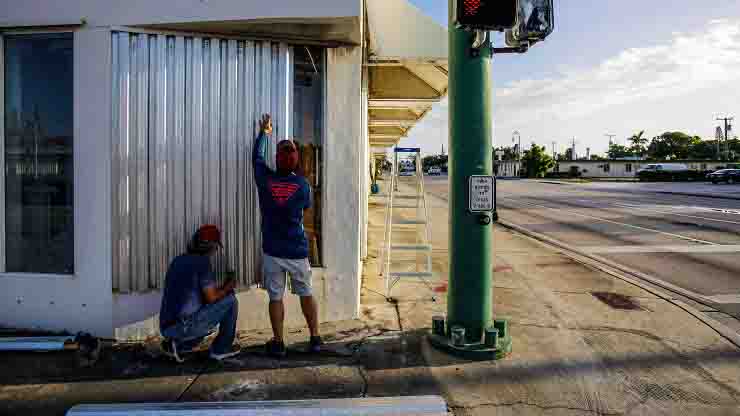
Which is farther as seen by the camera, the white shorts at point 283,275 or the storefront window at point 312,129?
the storefront window at point 312,129

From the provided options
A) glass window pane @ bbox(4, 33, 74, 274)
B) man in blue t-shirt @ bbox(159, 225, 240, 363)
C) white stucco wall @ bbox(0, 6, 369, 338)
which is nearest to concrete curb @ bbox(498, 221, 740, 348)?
man in blue t-shirt @ bbox(159, 225, 240, 363)

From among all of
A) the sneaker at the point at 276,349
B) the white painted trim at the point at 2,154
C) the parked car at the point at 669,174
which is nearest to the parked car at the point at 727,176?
the parked car at the point at 669,174

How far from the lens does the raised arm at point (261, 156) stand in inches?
190

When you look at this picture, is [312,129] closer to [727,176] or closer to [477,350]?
[477,350]

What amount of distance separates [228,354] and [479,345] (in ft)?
7.32

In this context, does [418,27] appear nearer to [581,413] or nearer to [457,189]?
[457,189]

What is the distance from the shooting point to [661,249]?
1124 cm

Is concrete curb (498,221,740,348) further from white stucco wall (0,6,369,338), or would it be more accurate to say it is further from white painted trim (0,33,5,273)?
white painted trim (0,33,5,273)

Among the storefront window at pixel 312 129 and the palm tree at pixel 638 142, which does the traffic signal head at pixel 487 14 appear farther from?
the palm tree at pixel 638 142

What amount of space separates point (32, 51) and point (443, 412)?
530 centimetres

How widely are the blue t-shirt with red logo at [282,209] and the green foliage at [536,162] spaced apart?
78.3m

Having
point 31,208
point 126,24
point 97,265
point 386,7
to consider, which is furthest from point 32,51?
point 386,7

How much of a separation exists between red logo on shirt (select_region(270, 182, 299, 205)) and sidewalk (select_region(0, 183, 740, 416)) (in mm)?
1408

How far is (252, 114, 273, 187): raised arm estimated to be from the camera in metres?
4.82
